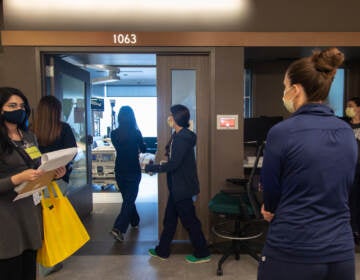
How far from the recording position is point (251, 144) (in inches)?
141

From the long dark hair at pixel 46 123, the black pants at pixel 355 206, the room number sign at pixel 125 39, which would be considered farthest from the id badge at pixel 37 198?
the black pants at pixel 355 206

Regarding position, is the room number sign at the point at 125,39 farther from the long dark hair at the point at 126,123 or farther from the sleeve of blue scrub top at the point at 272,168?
the sleeve of blue scrub top at the point at 272,168

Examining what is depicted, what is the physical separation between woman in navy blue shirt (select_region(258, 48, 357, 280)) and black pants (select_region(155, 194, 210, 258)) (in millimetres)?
1649

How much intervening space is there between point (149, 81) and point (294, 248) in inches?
397

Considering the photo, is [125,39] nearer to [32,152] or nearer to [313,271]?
[32,152]

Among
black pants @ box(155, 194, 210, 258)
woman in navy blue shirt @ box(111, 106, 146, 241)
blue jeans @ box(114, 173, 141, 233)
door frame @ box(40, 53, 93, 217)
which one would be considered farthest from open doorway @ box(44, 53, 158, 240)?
black pants @ box(155, 194, 210, 258)

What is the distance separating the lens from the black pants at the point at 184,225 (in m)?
2.79

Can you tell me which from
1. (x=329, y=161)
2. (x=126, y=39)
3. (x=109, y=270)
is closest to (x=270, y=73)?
(x=126, y=39)

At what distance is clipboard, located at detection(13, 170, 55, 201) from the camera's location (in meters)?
1.57

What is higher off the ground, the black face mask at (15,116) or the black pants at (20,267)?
the black face mask at (15,116)

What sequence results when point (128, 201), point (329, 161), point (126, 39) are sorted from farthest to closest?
point (128, 201)
point (126, 39)
point (329, 161)

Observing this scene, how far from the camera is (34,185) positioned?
1646mm

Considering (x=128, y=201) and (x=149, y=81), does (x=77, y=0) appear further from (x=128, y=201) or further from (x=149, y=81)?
(x=149, y=81)

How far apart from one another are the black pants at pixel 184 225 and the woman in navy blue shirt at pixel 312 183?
1649 mm
